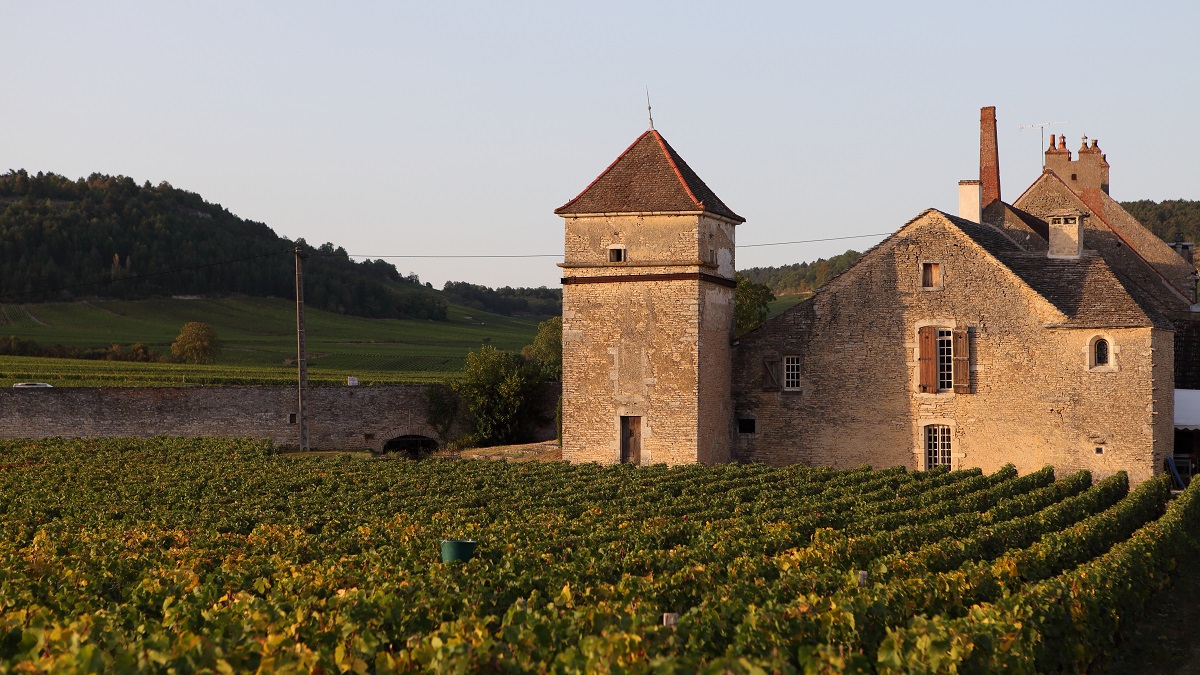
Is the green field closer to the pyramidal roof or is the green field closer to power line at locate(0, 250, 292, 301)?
power line at locate(0, 250, 292, 301)

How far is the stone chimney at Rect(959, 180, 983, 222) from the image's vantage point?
37.8 m

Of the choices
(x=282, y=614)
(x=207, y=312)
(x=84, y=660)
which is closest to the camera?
(x=84, y=660)

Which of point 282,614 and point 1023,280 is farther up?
point 1023,280

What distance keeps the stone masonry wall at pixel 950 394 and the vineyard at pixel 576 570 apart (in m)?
2.36

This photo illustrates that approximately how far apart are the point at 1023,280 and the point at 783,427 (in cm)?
705

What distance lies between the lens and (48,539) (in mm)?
17062

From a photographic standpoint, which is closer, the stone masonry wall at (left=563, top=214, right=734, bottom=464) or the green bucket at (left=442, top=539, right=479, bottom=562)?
the green bucket at (left=442, top=539, right=479, bottom=562)

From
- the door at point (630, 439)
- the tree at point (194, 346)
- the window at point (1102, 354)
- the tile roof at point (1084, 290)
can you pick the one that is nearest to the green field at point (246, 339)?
the tree at point (194, 346)

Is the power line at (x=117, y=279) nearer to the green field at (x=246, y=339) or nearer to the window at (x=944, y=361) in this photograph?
the green field at (x=246, y=339)

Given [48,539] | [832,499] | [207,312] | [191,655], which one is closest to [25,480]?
[48,539]

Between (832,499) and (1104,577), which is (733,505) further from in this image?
(1104,577)

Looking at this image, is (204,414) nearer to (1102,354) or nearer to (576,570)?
(1102,354)

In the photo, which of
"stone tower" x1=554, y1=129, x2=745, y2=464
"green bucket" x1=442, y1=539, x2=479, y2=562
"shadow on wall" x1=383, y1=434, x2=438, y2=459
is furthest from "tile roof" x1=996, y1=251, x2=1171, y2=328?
"green bucket" x1=442, y1=539, x2=479, y2=562

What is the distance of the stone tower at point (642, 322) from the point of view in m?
31.8
